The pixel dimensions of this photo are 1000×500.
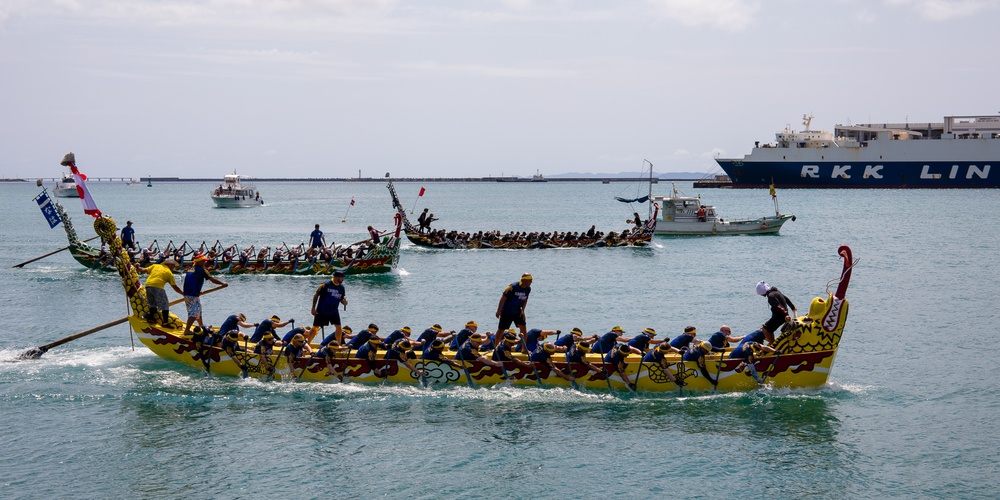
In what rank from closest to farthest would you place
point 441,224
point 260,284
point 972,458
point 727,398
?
point 972,458 → point 727,398 → point 260,284 → point 441,224

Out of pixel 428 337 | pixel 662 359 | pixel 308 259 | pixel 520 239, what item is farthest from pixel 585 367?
pixel 520 239

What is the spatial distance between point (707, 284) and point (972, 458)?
75.2 ft

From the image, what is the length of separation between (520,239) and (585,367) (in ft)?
108

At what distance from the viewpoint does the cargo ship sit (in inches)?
4692

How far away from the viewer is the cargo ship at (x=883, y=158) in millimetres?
119188

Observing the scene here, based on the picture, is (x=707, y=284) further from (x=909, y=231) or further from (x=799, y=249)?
(x=909, y=231)

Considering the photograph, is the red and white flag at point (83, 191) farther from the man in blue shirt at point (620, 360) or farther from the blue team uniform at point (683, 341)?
the blue team uniform at point (683, 341)

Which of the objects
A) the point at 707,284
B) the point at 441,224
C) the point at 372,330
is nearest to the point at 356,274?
the point at 707,284

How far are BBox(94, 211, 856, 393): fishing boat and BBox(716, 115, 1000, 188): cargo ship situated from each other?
10754 cm

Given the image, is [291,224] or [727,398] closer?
[727,398]

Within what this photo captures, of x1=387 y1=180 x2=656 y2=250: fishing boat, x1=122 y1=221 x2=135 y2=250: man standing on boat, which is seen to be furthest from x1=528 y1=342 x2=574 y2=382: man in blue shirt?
x1=387 y1=180 x2=656 y2=250: fishing boat

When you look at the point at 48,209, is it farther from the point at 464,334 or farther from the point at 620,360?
the point at 620,360

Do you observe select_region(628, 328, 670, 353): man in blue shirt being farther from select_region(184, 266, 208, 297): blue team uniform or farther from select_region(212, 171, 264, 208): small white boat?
select_region(212, 171, 264, 208): small white boat

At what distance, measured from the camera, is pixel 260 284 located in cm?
3828
